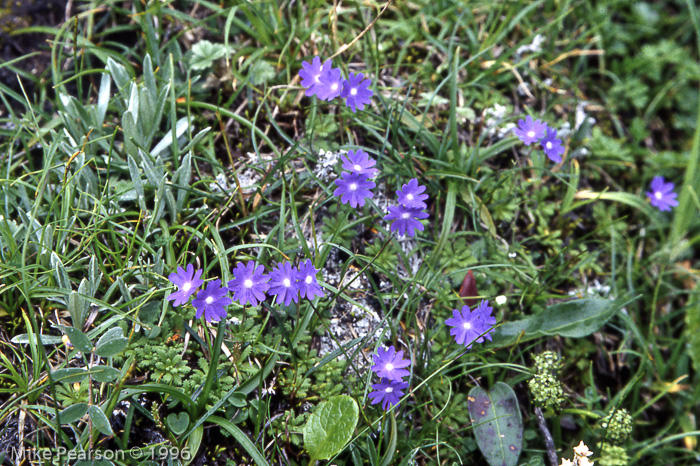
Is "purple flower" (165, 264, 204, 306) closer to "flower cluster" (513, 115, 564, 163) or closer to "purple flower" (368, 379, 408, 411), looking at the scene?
"purple flower" (368, 379, 408, 411)

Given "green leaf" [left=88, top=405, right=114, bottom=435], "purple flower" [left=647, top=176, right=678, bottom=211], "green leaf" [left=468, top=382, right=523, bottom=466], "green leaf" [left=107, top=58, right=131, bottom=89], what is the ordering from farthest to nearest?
"purple flower" [left=647, top=176, right=678, bottom=211]
"green leaf" [left=107, top=58, right=131, bottom=89]
"green leaf" [left=468, top=382, right=523, bottom=466]
"green leaf" [left=88, top=405, right=114, bottom=435]

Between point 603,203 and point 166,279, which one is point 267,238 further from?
point 603,203

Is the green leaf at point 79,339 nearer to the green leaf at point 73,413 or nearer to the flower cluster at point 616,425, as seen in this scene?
the green leaf at point 73,413

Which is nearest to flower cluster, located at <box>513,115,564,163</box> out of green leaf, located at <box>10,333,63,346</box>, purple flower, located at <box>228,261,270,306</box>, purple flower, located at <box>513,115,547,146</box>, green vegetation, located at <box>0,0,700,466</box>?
purple flower, located at <box>513,115,547,146</box>

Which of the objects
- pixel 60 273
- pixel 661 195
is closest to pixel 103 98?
pixel 60 273

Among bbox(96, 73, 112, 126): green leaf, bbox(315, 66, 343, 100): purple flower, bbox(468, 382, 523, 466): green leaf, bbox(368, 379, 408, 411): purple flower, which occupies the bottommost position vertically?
bbox(468, 382, 523, 466): green leaf

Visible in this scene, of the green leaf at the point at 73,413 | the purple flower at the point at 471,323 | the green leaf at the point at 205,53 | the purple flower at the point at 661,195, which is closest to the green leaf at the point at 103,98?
the green leaf at the point at 205,53

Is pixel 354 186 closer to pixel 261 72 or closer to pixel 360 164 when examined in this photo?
pixel 360 164
